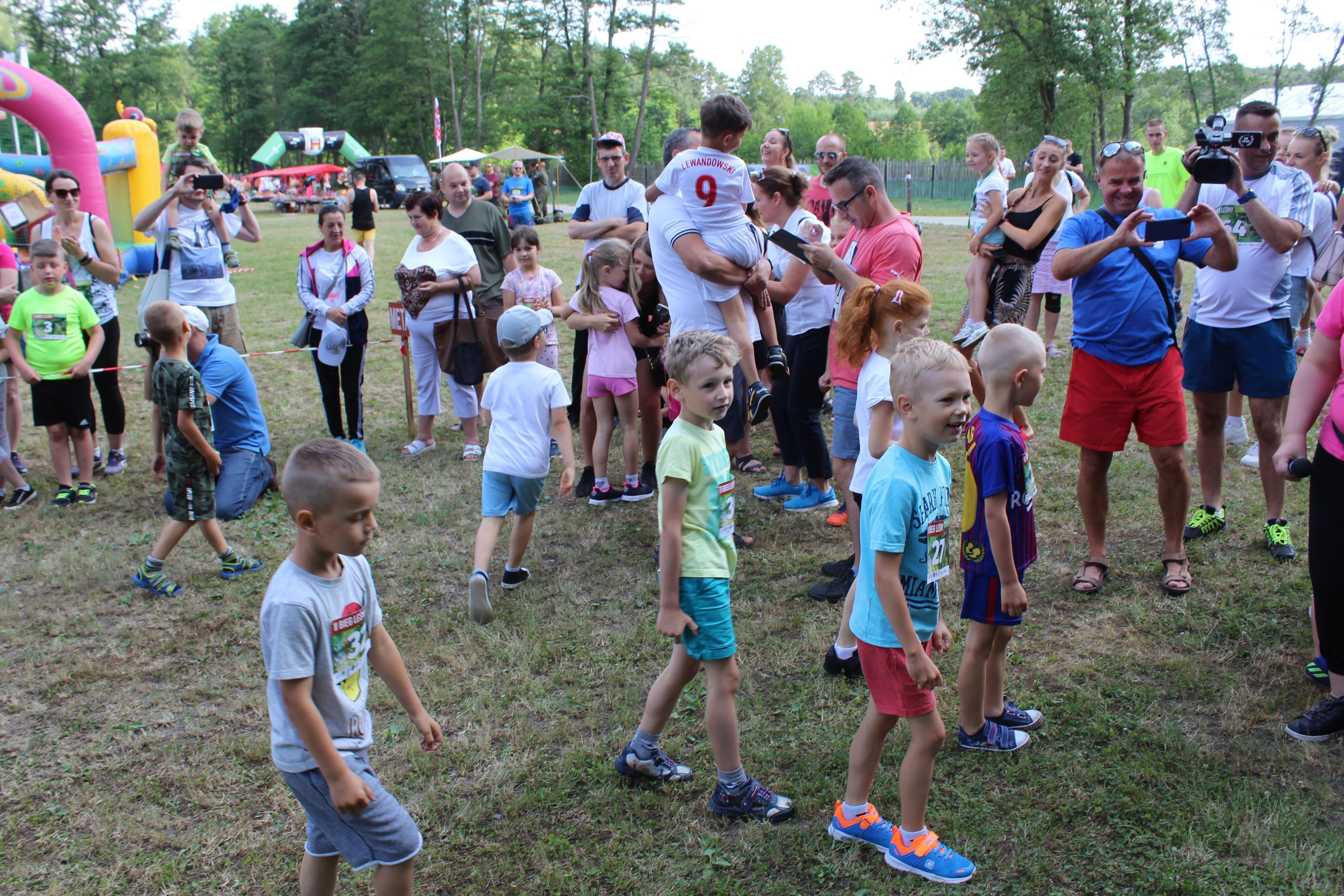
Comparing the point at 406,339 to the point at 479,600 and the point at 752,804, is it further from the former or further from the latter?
the point at 752,804

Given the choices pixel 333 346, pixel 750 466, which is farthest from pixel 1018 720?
pixel 333 346

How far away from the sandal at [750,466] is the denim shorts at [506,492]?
6.73 ft

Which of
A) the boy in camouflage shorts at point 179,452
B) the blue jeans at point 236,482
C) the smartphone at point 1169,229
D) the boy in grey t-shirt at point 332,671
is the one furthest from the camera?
the blue jeans at point 236,482

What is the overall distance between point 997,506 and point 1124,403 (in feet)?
5.95

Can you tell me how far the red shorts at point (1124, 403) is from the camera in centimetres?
414

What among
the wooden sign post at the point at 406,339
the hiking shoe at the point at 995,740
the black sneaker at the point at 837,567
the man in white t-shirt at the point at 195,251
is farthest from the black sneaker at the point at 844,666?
the man in white t-shirt at the point at 195,251

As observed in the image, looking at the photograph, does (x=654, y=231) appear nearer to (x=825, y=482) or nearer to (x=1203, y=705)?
(x=825, y=482)

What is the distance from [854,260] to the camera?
4.32 m

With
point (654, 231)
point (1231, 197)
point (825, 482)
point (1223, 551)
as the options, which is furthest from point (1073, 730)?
point (1231, 197)

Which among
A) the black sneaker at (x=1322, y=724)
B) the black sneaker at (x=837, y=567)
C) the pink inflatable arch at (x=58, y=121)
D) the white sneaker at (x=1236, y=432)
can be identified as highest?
the pink inflatable arch at (x=58, y=121)

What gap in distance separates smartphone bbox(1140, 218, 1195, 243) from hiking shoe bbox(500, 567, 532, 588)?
11.0ft

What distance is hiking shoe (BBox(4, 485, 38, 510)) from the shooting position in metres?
6.02

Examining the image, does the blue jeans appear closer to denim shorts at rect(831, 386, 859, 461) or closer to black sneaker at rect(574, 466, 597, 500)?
black sneaker at rect(574, 466, 597, 500)

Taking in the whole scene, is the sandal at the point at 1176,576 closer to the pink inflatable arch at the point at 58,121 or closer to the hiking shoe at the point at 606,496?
the hiking shoe at the point at 606,496
